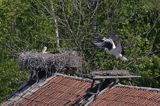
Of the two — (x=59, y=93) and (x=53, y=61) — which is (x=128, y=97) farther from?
(x=53, y=61)

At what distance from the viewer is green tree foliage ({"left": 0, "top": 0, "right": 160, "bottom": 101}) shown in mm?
18797

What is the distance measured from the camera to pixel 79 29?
19328 mm

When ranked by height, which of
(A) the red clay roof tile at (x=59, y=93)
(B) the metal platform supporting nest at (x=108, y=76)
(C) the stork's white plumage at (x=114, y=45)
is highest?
(C) the stork's white plumage at (x=114, y=45)

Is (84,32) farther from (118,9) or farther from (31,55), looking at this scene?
(31,55)

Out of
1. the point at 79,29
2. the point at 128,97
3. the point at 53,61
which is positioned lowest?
the point at 128,97

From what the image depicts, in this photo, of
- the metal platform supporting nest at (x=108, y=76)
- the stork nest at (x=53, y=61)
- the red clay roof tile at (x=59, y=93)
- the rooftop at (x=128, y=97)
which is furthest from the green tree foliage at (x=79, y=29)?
the rooftop at (x=128, y=97)

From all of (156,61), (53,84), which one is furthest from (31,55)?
(156,61)

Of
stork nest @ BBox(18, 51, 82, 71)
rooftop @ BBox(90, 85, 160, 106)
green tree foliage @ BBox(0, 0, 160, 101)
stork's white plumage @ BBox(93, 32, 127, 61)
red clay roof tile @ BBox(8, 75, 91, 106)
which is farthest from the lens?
green tree foliage @ BBox(0, 0, 160, 101)

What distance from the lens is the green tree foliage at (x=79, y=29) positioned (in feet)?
61.7

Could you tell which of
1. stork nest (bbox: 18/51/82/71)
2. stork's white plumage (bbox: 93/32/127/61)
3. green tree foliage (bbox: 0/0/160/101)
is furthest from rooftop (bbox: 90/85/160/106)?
green tree foliage (bbox: 0/0/160/101)

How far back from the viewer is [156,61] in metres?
17.1

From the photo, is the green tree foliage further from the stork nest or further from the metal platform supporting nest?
the metal platform supporting nest

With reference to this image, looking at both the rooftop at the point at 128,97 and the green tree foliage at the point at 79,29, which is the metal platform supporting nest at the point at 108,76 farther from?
the green tree foliage at the point at 79,29

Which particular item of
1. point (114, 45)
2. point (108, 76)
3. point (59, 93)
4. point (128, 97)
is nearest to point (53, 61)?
point (59, 93)
